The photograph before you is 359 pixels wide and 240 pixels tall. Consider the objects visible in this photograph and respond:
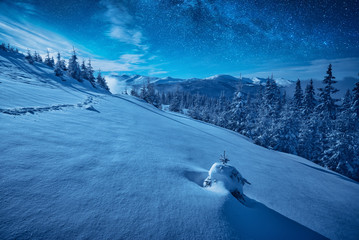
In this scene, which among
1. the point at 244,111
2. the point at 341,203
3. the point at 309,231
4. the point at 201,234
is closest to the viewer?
the point at 201,234

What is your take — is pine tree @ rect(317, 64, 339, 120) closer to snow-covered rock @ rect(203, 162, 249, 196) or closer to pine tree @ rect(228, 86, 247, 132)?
pine tree @ rect(228, 86, 247, 132)

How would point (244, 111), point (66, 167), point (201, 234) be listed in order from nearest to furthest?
point (201, 234), point (66, 167), point (244, 111)

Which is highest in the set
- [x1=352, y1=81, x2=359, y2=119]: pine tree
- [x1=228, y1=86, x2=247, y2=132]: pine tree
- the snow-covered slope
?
Answer: [x1=352, y1=81, x2=359, y2=119]: pine tree

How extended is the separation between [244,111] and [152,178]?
2558 cm

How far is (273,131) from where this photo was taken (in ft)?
68.3

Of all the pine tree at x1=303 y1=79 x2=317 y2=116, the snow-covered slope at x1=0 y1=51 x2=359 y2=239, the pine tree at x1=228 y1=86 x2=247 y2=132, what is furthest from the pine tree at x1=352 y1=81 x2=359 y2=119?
the snow-covered slope at x1=0 y1=51 x2=359 y2=239

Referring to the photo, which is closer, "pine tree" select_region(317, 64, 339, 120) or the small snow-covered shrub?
the small snow-covered shrub

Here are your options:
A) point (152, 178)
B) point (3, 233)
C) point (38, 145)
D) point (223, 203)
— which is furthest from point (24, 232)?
point (223, 203)

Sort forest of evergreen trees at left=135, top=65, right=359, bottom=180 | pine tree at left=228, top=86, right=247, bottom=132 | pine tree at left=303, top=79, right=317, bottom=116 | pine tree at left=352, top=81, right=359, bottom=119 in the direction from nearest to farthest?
forest of evergreen trees at left=135, top=65, right=359, bottom=180, pine tree at left=352, top=81, right=359, bottom=119, pine tree at left=228, top=86, right=247, bottom=132, pine tree at left=303, top=79, right=317, bottom=116

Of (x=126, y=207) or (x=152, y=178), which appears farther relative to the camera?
(x=152, y=178)

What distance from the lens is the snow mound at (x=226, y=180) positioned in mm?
3267

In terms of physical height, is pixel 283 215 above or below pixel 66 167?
below

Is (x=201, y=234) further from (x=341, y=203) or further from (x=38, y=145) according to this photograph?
(x=341, y=203)

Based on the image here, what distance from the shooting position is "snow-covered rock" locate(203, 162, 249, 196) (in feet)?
10.8
